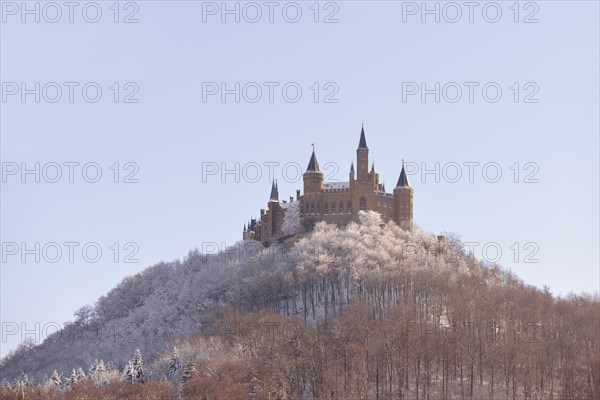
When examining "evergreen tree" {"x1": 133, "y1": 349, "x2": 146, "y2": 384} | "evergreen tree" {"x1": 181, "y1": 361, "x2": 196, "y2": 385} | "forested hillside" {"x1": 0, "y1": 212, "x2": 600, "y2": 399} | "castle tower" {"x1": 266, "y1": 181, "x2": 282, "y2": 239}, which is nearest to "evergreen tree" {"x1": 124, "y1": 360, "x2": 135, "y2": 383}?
"forested hillside" {"x1": 0, "y1": 212, "x2": 600, "y2": 399}

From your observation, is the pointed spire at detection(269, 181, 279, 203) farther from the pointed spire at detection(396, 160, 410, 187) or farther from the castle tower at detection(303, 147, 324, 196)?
the pointed spire at detection(396, 160, 410, 187)

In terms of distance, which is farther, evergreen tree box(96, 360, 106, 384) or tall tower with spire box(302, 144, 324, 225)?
tall tower with spire box(302, 144, 324, 225)

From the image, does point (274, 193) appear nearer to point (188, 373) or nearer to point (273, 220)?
point (273, 220)

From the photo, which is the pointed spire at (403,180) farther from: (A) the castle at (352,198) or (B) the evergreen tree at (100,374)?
(B) the evergreen tree at (100,374)

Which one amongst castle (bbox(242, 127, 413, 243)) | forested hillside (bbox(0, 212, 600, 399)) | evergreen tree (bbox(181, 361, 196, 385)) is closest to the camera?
forested hillside (bbox(0, 212, 600, 399))

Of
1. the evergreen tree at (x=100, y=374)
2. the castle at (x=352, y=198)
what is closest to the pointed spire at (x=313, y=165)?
the castle at (x=352, y=198)

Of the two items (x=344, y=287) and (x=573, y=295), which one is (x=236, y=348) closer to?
(x=344, y=287)
